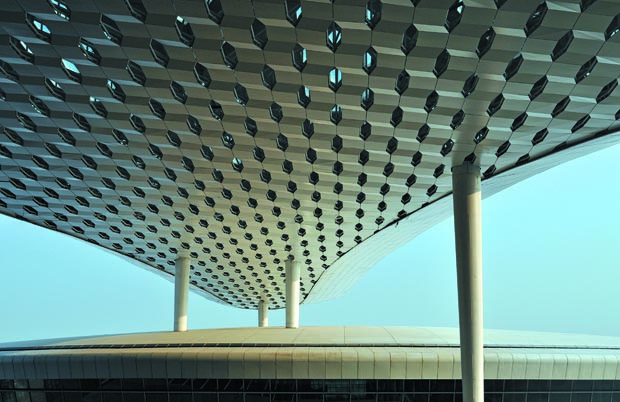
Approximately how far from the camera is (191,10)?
16.1 m

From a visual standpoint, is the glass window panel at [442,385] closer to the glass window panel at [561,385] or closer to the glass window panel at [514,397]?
the glass window panel at [514,397]

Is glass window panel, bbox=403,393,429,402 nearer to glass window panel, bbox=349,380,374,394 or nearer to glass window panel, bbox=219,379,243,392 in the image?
glass window panel, bbox=349,380,374,394

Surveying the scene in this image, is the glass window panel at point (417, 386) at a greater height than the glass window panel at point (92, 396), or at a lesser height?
greater

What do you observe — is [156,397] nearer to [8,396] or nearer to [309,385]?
[309,385]

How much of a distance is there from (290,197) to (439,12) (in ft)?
58.9

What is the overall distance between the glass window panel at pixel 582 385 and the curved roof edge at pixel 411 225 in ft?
38.4

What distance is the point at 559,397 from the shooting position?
1097 inches

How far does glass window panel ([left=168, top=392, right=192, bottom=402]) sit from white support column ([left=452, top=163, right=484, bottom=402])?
1574 centimetres

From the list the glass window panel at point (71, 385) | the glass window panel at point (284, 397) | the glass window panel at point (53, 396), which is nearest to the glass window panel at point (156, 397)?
the glass window panel at point (71, 385)

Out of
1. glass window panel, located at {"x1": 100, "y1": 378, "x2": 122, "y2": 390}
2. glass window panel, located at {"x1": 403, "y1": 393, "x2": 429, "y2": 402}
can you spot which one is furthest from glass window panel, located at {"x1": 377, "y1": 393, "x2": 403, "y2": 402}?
glass window panel, located at {"x1": 100, "y1": 378, "x2": 122, "y2": 390}

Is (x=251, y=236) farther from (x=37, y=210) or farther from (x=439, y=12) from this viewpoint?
(x=439, y=12)

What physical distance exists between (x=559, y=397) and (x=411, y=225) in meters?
16.0

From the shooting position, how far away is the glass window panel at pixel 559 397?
27750 millimetres

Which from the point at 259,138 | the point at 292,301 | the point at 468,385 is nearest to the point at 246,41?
the point at 259,138
